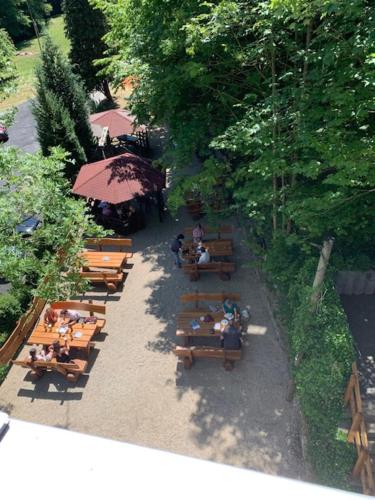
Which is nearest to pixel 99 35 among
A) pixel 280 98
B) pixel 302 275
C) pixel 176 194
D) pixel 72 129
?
pixel 72 129

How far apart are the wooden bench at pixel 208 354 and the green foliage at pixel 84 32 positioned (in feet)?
74.1

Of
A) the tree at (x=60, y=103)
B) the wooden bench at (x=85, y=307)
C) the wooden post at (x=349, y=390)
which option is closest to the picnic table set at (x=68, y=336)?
the wooden bench at (x=85, y=307)

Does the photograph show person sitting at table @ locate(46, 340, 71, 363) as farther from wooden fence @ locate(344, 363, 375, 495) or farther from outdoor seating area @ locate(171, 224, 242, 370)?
wooden fence @ locate(344, 363, 375, 495)

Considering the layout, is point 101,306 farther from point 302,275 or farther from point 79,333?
point 302,275

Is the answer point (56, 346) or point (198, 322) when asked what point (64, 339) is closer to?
point (56, 346)

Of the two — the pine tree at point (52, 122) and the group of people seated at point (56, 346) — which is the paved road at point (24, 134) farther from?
the group of people seated at point (56, 346)

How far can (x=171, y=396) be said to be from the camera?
30.3 feet

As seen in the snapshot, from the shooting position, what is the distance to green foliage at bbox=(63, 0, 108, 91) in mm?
25734

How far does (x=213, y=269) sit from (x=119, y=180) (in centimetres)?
491

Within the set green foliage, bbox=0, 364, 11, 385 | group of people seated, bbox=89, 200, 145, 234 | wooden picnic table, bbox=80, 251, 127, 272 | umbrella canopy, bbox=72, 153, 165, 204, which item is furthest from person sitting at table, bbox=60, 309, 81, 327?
group of people seated, bbox=89, 200, 145, 234

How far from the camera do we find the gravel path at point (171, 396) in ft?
26.8

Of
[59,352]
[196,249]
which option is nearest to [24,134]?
[196,249]

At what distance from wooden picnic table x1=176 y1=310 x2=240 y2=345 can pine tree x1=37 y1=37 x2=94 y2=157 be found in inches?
457

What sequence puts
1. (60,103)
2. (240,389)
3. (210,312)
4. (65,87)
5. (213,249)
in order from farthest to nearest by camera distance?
(65,87)
(60,103)
(213,249)
(210,312)
(240,389)
